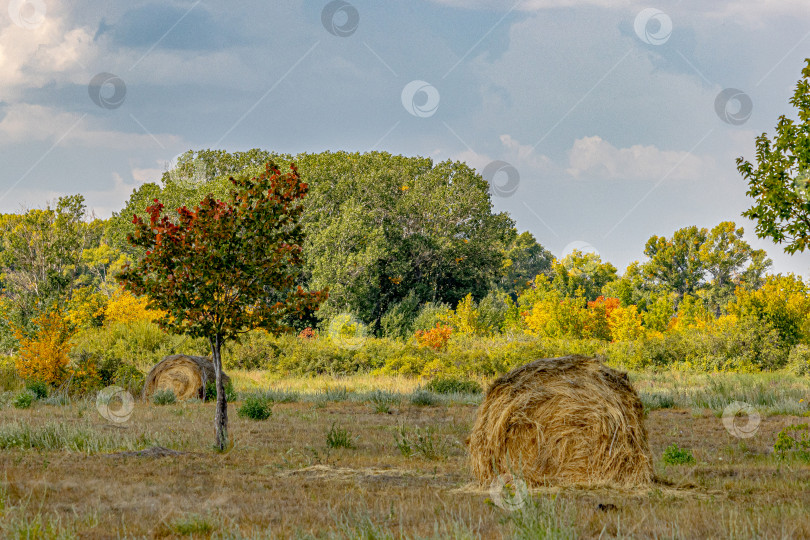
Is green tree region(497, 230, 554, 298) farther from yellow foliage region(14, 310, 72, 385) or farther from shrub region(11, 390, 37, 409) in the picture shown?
shrub region(11, 390, 37, 409)

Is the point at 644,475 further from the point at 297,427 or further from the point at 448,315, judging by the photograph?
the point at 448,315

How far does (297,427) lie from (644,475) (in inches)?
301

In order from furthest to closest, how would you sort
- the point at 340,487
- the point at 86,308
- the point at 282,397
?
the point at 86,308 < the point at 282,397 < the point at 340,487

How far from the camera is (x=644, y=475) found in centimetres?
777

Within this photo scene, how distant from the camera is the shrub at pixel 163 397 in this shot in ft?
61.3

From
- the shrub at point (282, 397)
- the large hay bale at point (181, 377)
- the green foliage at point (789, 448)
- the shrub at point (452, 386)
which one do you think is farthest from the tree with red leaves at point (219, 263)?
the shrub at point (452, 386)

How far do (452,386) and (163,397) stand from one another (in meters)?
9.01

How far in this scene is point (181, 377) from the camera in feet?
65.2

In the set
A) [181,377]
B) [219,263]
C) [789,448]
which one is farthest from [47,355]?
[789,448]

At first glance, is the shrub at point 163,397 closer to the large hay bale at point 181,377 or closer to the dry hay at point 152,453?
the large hay bale at point 181,377

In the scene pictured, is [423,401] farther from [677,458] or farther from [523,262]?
[523,262]

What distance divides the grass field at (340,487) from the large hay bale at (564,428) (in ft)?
1.34

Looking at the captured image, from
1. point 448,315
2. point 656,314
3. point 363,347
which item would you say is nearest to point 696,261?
point 656,314

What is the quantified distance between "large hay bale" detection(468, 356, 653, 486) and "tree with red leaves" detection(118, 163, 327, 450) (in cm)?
396
